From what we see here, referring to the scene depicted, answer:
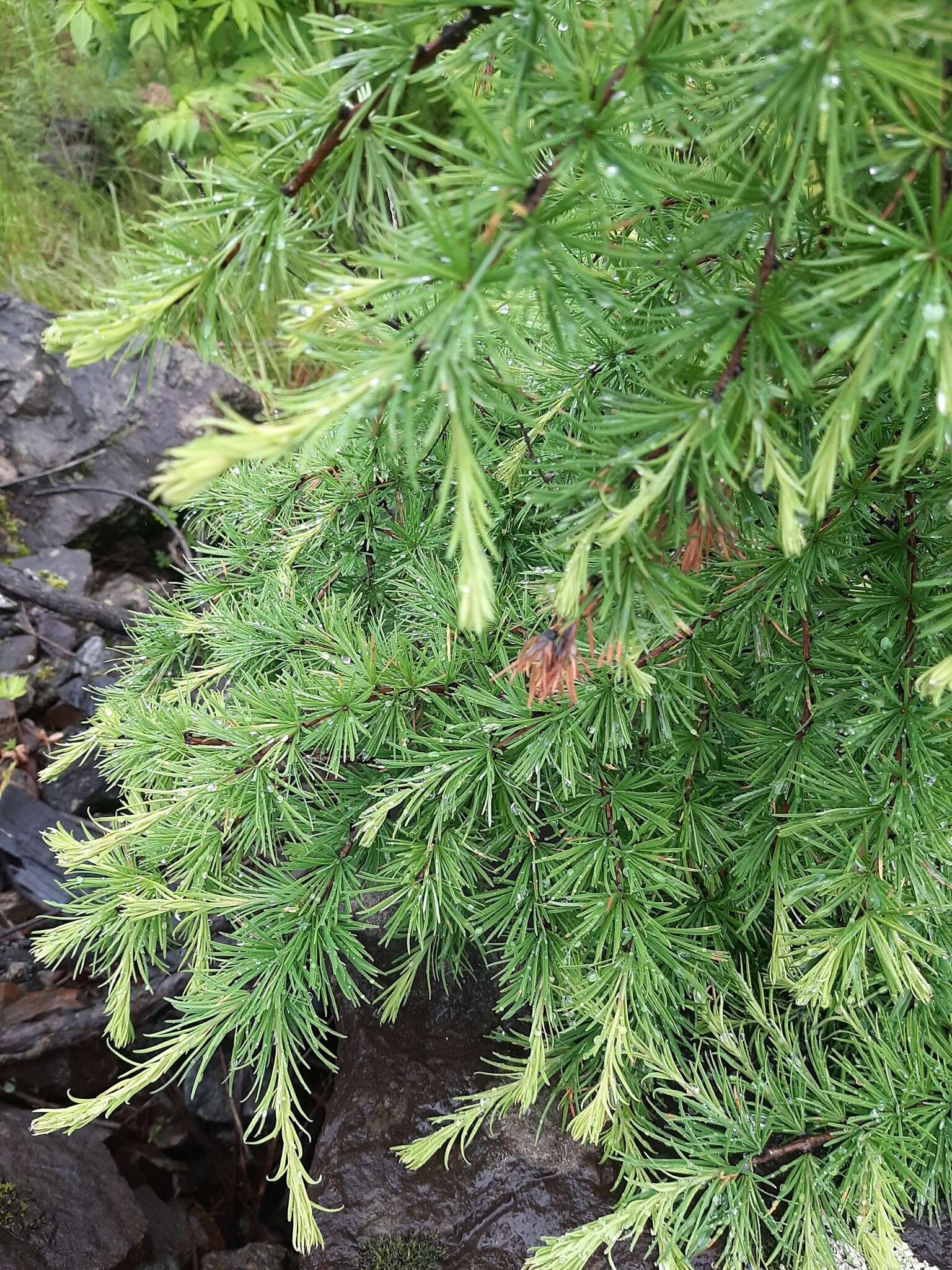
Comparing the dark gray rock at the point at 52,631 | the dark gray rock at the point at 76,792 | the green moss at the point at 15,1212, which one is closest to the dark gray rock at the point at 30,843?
the dark gray rock at the point at 76,792

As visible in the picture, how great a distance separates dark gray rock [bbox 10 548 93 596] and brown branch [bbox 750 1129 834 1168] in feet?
5.40

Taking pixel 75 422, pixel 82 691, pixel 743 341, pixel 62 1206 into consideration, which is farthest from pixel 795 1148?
pixel 75 422

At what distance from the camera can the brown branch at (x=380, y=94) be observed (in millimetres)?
399

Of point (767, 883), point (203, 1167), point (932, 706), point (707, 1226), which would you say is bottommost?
point (203, 1167)

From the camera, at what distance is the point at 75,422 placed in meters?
2.08

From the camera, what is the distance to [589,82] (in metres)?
0.37

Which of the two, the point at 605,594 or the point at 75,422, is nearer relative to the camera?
the point at 605,594

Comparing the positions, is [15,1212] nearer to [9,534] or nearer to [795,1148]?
[795,1148]

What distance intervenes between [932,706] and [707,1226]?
457 millimetres

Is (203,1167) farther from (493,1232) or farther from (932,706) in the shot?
(932,706)

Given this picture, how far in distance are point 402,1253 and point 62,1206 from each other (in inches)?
18.3

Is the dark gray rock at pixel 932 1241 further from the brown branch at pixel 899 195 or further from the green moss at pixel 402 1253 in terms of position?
the brown branch at pixel 899 195

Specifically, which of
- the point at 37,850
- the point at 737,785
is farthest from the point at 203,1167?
the point at 737,785

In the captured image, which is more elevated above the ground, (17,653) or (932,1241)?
(17,653)
